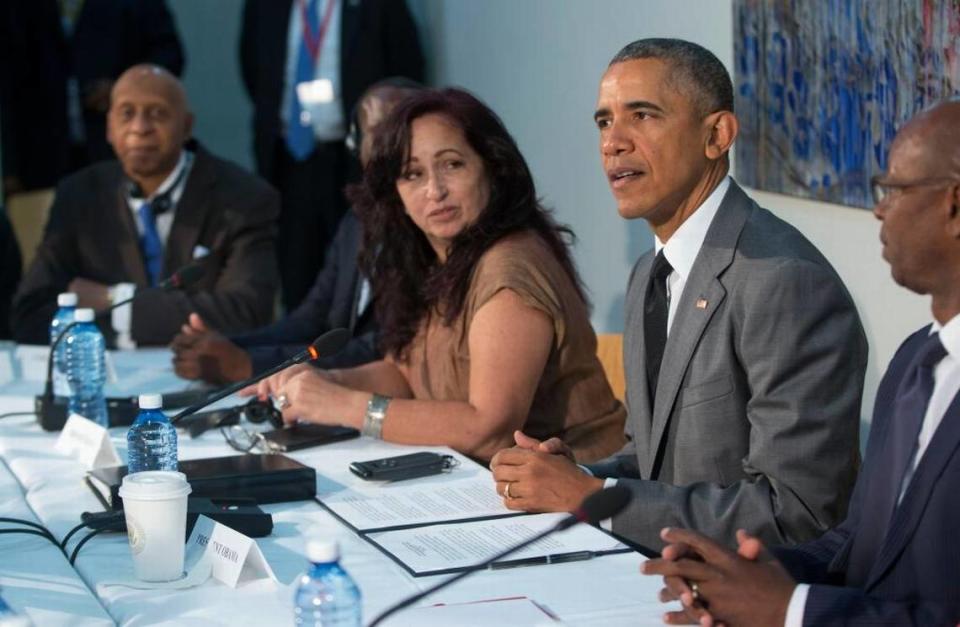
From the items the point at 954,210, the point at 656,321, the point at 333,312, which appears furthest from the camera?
the point at 333,312

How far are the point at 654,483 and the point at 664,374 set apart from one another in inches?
8.7

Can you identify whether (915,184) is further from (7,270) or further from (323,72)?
(323,72)

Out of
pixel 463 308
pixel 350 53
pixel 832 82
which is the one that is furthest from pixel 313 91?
pixel 463 308

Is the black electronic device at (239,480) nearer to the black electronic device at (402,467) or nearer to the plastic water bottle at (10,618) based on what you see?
the black electronic device at (402,467)

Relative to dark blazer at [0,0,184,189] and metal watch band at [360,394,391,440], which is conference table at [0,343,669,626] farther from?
dark blazer at [0,0,184,189]

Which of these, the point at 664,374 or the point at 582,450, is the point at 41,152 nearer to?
the point at 582,450

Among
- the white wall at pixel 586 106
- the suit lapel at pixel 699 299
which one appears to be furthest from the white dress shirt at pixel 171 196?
the suit lapel at pixel 699 299

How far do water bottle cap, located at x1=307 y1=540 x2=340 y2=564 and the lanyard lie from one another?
201 inches

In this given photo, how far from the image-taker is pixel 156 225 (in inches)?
180

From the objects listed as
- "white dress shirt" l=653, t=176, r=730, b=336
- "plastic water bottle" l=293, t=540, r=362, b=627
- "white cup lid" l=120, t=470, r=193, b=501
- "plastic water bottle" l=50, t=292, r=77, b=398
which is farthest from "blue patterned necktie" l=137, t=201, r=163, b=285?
"plastic water bottle" l=293, t=540, r=362, b=627

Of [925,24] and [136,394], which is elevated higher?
[925,24]

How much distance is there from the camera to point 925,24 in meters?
3.07

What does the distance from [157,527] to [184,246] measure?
105 inches

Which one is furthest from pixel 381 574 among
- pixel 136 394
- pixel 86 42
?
pixel 86 42
